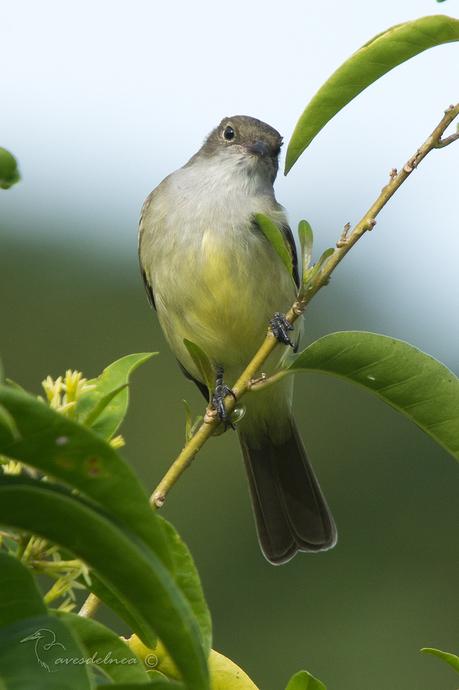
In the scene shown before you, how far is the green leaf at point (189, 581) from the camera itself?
159 centimetres

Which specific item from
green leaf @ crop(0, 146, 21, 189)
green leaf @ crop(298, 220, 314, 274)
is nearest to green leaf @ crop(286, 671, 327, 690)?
green leaf @ crop(0, 146, 21, 189)

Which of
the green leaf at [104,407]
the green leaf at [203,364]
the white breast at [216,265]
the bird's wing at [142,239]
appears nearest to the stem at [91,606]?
the green leaf at [104,407]

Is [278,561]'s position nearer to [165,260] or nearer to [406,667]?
[165,260]

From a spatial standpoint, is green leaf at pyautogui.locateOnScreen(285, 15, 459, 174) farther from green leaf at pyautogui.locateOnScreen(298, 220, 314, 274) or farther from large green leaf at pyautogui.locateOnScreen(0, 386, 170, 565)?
large green leaf at pyautogui.locateOnScreen(0, 386, 170, 565)

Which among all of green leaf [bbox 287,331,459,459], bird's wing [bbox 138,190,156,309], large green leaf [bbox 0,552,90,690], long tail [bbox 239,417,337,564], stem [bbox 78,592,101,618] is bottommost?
long tail [bbox 239,417,337,564]

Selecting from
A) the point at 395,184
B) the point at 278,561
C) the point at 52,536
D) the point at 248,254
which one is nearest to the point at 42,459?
the point at 52,536

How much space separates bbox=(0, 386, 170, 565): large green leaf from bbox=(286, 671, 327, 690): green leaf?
0.62 m

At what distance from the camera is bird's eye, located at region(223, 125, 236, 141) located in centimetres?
546

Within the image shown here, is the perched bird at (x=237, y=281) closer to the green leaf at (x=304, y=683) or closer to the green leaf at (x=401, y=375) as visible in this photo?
the green leaf at (x=401, y=375)

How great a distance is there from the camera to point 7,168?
5.82ft

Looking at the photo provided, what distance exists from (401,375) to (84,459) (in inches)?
38.9

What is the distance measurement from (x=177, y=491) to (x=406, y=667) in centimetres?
315

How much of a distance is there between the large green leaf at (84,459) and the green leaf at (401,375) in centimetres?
92

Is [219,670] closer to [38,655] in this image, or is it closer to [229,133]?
[38,655]
